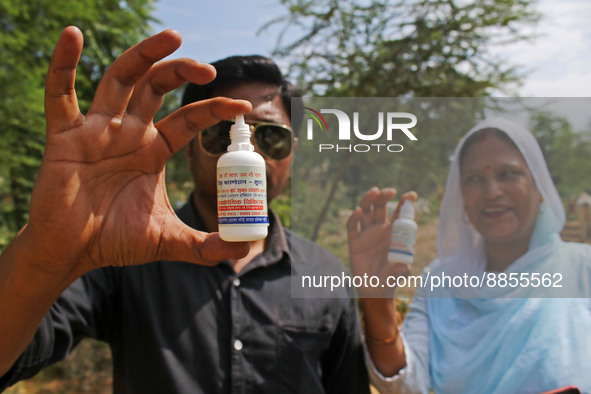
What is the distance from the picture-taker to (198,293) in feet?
5.74

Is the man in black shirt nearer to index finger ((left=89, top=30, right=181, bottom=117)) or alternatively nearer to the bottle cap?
index finger ((left=89, top=30, right=181, bottom=117))

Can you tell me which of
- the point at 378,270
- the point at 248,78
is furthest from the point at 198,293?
the point at 248,78

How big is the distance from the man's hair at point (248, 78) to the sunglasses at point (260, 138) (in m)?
0.18

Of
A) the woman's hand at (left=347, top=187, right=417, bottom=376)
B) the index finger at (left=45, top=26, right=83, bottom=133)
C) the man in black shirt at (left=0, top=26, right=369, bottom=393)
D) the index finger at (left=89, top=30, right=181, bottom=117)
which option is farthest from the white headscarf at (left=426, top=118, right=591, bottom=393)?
the index finger at (left=45, top=26, right=83, bottom=133)

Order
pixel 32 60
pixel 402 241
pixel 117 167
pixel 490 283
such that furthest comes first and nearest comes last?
pixel 32 60
pixel 490 283
pixel 402 241
pixel 117 167

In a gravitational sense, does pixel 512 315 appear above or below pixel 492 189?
below

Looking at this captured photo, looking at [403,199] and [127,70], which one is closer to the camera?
[127,70]

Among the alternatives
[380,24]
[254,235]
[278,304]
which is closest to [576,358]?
[278,304]

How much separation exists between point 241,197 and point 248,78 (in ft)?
3.12

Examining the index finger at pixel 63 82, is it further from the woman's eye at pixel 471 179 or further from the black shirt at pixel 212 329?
the woman's eye at pixel 471 179

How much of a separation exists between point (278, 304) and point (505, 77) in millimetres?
2982

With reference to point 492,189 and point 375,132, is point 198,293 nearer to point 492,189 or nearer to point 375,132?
point 375,132

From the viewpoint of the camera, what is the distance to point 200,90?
201 cm

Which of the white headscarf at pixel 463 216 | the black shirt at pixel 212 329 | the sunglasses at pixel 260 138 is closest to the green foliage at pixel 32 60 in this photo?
the sunglasses at pixel 260 138
